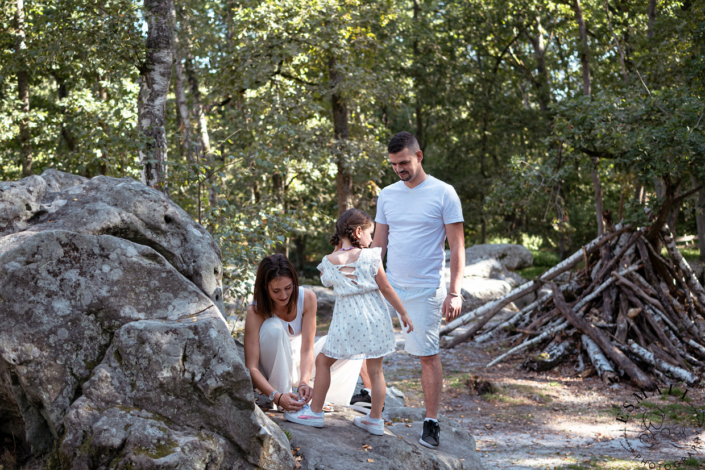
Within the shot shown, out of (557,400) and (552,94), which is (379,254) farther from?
(552,94)

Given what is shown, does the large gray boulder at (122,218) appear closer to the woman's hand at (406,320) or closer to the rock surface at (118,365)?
the rock surface at (118,365)

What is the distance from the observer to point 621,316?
8.19 meters

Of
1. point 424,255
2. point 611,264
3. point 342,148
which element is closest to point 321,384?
point 424,255

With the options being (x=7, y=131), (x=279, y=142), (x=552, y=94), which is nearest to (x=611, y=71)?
(x=552, y=94)

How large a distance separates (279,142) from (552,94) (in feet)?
41.7

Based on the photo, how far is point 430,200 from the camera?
403 centimetres

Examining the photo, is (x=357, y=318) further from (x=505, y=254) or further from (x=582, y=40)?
(x=505, y=254)

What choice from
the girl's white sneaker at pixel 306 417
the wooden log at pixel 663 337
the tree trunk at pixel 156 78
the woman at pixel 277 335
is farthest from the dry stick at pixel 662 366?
the tree trunk at pixel 156 78

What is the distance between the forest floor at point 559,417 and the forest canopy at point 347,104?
8.46ft

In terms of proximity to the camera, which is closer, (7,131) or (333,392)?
(333,392)

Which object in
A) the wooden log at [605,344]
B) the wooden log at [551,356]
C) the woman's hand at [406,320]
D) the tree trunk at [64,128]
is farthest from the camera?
the tree trunk at [64,128]

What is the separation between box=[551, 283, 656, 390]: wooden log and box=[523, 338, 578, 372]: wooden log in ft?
1.05

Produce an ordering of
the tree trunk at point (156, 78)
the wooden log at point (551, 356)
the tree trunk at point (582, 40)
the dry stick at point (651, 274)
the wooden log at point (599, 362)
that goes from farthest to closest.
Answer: the tree trunk at point (582, 40), the dry stick at point (651, 274), the wooden log at point (551, 356), the wooden log at point (599, 362), the tree trunk at point (156, 78)

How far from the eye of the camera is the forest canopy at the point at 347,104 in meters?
Answer: 6.81
